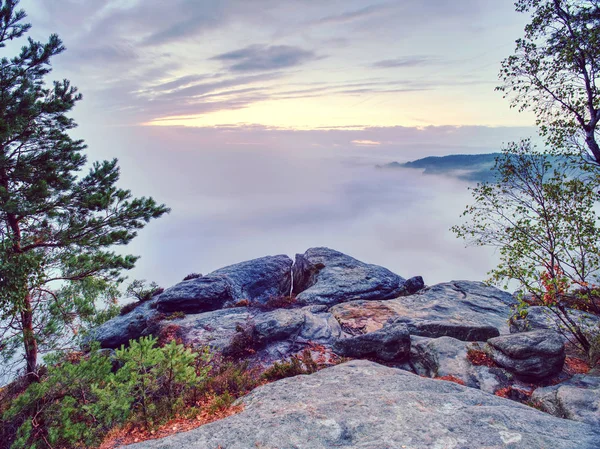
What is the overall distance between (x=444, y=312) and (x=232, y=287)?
13326 millimetres

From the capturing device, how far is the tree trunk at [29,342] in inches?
603

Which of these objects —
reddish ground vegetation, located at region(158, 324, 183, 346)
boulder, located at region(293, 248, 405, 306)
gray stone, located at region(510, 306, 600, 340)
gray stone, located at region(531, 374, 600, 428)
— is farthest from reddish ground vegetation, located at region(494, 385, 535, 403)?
reddish ground vegetation, located at region(158, 324, 183, 346)

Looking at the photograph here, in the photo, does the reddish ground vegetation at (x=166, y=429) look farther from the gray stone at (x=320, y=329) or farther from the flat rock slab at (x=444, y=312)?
the flat rock slab at (x=444, y=312)

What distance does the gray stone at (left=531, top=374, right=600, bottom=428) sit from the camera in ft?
26.2

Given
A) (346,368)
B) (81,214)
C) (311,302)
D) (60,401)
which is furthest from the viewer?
(311,302)

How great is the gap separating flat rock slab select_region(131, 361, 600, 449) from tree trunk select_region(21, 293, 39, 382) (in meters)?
12.1

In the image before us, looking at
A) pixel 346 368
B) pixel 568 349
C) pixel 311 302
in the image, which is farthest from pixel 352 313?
pixel 568 349

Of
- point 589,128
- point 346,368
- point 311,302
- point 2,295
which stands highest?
point 589,128

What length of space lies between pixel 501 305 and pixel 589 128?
468 inches

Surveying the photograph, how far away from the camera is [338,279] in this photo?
23.3m

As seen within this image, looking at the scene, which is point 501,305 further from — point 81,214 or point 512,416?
point 81,214

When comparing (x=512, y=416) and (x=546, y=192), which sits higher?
(x=546, y=192)

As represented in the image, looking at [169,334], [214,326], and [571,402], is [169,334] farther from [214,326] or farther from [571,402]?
[571,402]

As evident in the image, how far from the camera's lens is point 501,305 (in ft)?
67.7
